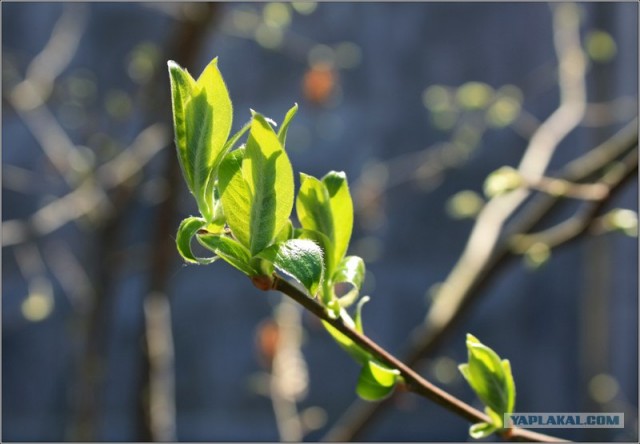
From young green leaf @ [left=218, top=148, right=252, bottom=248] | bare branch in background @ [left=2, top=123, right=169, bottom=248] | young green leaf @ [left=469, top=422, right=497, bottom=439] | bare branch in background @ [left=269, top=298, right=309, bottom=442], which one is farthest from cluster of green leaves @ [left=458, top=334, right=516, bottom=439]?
bare branch in background @ [left=2, top=123, right=169, bottom=248]

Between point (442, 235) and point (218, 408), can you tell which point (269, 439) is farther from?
point (442, 235)

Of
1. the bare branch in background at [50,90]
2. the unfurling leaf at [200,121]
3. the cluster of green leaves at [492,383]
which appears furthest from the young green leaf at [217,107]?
the bare branch in background at [50,90]

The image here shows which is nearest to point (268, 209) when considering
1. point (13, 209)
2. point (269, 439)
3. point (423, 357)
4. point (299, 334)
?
point (423, 357)

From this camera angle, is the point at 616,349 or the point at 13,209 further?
the point at 13,209

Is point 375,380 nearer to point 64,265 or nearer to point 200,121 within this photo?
point 200,121

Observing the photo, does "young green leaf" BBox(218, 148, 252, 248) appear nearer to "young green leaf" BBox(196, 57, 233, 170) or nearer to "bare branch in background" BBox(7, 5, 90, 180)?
"young green leaf" BBox(196, 57, 233, 170)

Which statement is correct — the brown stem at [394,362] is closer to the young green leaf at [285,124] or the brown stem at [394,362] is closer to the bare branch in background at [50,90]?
the young green leaf at [285,124]

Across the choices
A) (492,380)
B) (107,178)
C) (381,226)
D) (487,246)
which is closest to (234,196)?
(492,380)
